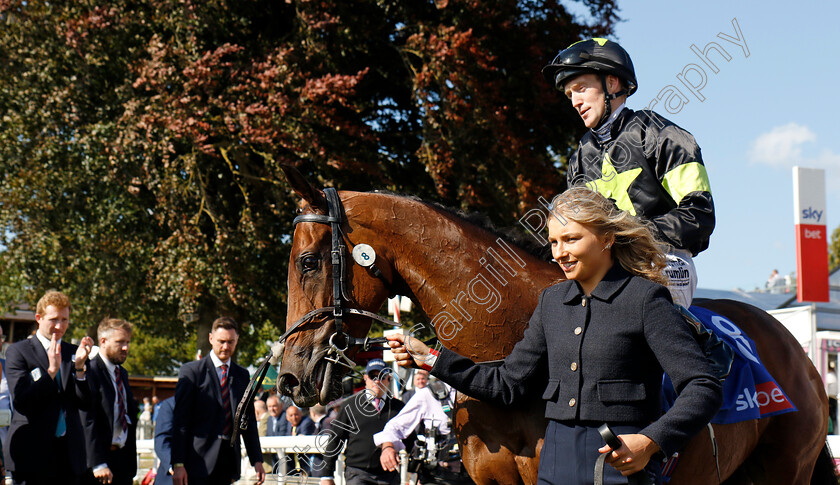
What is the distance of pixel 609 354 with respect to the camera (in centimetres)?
232

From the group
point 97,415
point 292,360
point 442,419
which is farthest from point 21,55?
point 292,360

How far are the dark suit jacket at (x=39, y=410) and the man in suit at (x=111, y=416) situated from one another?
118 mm

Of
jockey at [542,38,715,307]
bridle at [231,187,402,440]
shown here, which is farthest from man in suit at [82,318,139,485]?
jockey at [542,38,715,307]

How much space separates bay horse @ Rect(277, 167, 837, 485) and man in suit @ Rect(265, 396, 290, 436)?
30.9ft

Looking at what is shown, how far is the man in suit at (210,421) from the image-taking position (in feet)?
20.5

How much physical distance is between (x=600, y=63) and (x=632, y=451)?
1806 mm

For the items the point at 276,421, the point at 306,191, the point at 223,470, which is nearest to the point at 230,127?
the point at 276,421

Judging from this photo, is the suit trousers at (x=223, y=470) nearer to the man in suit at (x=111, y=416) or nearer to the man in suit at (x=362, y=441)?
the man in suit at (x=111, y=416)

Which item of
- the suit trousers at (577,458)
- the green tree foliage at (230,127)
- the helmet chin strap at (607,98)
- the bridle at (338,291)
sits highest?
the green tree foliage at (230,127)

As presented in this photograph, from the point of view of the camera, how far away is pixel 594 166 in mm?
3500

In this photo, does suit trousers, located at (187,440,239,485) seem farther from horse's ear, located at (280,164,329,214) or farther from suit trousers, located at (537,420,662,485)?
suit trousers, located at (537,420,662,485)

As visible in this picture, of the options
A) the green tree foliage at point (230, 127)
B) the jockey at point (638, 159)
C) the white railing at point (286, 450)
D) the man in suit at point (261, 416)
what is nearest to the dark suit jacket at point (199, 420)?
the white railing at point (286, 450)

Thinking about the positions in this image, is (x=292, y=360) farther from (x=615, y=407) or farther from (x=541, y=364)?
(x=615, y=407)

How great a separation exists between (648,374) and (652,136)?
1.30 metres
